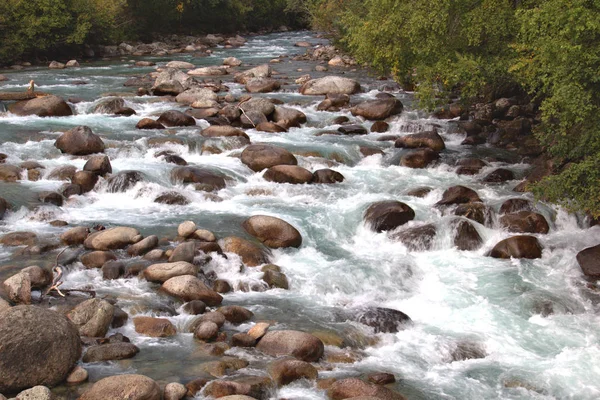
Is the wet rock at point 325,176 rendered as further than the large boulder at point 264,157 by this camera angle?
No

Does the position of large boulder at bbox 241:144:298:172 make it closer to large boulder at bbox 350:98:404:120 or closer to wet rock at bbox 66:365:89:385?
large boulder at bbox 350:98:404:120

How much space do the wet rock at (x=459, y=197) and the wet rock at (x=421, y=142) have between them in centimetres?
427

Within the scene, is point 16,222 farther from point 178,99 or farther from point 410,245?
point 178,99

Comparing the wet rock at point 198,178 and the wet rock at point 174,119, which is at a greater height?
the wet rock at point 174,119

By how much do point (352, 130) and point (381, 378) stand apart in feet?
45.3

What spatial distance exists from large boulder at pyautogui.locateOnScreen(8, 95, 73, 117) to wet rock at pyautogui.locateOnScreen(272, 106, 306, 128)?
7.20 metres

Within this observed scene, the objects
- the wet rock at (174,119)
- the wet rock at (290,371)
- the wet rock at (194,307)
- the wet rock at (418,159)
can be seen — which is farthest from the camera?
the wet rock at (174,119)

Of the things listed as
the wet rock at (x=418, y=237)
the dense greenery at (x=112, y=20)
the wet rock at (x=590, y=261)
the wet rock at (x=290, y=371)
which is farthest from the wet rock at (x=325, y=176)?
the dense greenery at (x=112, y=20)

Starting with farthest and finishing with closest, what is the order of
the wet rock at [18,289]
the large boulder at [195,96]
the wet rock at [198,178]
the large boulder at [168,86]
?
the large boulder at [168,86], the large boulder at [195,96], the wet rock at [198,178], the wet rock at [18,289]

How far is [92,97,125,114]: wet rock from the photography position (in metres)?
22.5

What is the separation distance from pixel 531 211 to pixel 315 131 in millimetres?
8727

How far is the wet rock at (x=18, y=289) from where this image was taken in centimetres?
988

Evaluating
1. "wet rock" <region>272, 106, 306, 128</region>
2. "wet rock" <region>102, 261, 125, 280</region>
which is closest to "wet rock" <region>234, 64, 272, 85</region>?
"wet rock" <region>272, 106, 306, 128</region>

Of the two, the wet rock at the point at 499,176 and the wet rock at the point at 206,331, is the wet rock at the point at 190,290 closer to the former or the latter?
the wet rock at the point at 206,331
